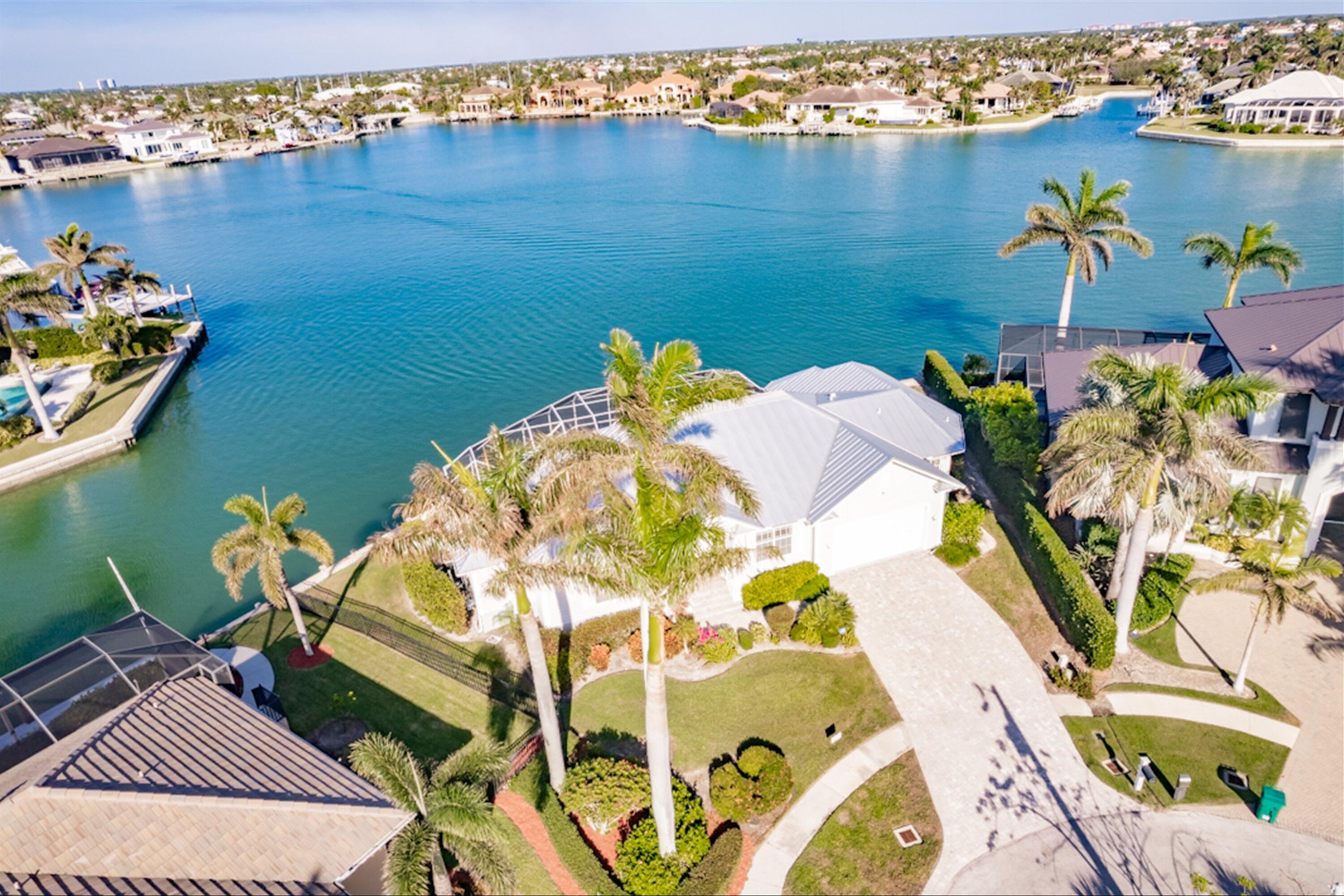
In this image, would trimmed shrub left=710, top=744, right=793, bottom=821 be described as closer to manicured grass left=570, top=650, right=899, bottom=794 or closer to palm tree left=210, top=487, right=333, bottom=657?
manicured grass left=570, top=650, right=899, bottom=794

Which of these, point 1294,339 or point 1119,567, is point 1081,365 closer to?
point 1294,339

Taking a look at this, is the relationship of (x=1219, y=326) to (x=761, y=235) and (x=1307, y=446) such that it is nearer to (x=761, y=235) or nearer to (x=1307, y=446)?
(x=1307, y=446)

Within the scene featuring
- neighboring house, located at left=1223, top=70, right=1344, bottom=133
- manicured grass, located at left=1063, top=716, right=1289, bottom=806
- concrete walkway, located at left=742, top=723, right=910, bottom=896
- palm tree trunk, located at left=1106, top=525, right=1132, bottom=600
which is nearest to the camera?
concrete walkway, located at left=742, top=723, right=910, bottom=896

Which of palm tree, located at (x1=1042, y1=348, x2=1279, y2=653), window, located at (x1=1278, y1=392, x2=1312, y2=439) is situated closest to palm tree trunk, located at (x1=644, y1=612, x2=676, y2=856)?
palm tree, located at (x1=1042, y1=348, x2=1279, y2=653)

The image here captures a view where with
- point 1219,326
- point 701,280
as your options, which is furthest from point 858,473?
point 701,280

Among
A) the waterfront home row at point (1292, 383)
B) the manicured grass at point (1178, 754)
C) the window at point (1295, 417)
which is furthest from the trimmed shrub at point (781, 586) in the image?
the window at point (1295, 417)

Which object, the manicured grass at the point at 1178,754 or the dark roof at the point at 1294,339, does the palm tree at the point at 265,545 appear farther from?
the dark roof at the point at 1294,339
